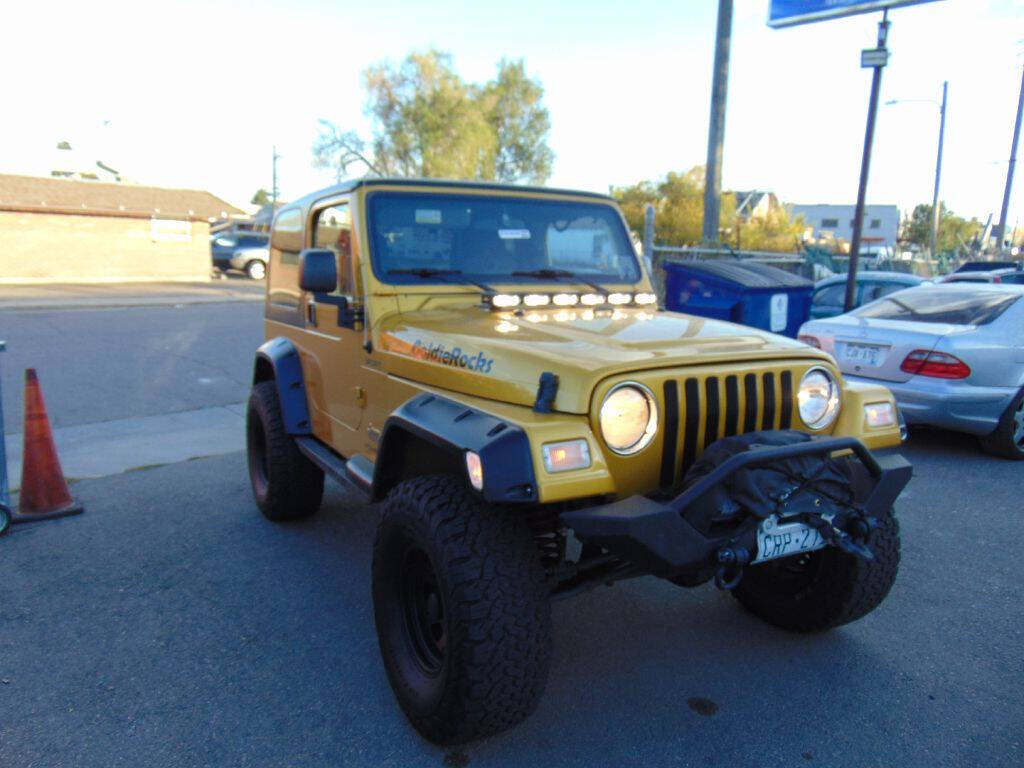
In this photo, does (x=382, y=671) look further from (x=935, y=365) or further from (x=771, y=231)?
(x=771, y=231)

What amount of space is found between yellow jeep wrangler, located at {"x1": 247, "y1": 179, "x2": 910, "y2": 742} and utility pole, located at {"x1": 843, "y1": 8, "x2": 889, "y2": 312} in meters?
5.33

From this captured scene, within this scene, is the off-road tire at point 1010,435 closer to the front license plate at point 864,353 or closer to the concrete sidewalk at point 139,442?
the front license plate at point 864,353

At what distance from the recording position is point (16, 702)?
9.54ft

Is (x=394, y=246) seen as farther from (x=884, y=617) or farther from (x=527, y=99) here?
(x=527, y=99)

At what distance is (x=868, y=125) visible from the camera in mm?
8172

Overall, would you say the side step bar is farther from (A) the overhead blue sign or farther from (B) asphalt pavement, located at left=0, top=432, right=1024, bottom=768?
(A) the overhead blue sign

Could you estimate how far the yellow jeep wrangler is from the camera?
93.7 inches

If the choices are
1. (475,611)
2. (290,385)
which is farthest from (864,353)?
(475,611)

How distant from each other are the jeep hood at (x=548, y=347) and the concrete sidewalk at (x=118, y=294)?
583 inches

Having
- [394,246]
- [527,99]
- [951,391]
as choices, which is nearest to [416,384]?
[394,246]

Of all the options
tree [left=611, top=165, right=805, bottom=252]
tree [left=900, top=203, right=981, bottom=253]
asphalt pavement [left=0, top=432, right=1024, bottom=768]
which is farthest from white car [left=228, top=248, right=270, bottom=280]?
tree [left=900, top=203, right=981, bottom=253]

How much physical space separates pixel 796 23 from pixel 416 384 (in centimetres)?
1036

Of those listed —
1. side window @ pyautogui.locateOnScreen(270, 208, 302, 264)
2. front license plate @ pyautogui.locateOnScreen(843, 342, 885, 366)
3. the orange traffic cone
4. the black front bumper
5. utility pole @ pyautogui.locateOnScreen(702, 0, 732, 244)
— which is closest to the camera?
the black front bumper

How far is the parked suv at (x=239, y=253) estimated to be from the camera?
96.5 feet
